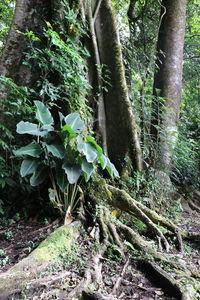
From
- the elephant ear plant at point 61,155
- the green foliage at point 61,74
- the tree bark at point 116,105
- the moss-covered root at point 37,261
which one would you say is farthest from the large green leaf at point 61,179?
the tree bark at point 116,105

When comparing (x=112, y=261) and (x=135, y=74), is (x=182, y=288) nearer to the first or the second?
(x=112, y=261)

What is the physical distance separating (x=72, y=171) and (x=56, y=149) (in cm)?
31

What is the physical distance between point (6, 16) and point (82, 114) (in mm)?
4396

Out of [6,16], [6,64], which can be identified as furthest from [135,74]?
[6,16]

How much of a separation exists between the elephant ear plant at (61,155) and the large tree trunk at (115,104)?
1.58m

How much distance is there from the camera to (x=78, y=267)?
6.73 feet

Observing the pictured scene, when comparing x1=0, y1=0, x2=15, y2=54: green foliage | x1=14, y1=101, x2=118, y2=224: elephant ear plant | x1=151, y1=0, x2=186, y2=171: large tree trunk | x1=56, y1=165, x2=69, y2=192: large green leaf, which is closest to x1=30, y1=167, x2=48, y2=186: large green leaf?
x1=14, y1=101, x2=118, y2=224: elephant ear plant

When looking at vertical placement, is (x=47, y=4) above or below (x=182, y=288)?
above

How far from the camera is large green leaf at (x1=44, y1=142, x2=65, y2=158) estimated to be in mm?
2464

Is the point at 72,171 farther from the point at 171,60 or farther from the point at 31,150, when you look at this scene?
the point at 171,60

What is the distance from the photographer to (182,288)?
1759 millimetres

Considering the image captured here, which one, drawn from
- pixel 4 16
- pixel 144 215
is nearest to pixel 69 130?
pixel 144 215

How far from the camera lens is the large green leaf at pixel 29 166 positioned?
2527 mm

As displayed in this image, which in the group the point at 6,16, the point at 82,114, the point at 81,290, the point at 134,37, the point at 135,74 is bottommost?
the point at 81,290
